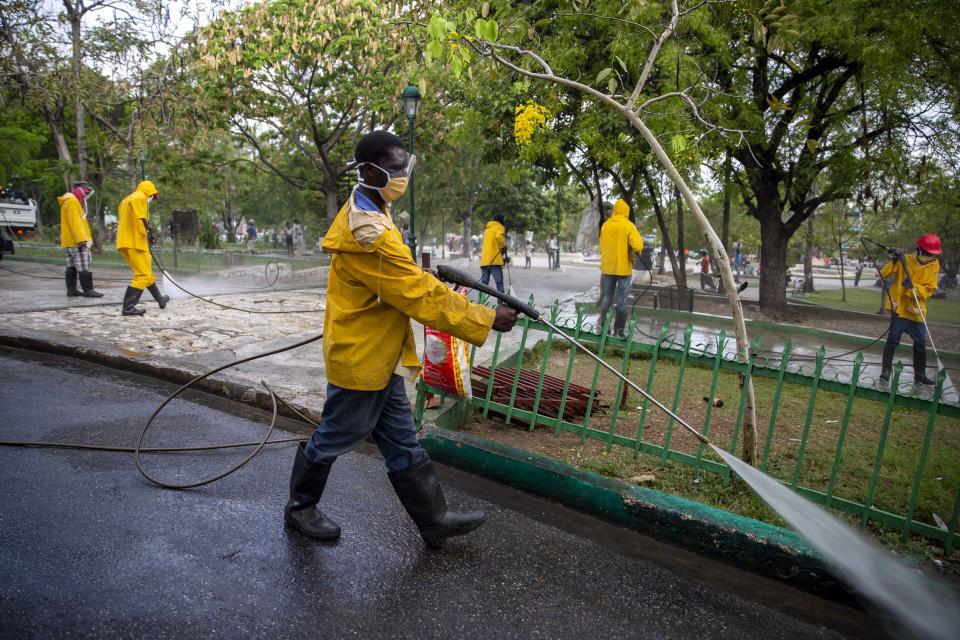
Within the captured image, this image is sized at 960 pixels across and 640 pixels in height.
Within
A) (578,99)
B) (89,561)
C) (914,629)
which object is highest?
(578,99)

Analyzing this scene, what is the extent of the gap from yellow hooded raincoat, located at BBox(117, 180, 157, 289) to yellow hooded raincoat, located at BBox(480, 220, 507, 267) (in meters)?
5.54

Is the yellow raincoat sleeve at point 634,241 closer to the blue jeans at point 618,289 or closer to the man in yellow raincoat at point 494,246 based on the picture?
the blue jeans at point 618,289

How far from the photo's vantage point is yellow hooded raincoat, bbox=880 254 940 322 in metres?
7.00

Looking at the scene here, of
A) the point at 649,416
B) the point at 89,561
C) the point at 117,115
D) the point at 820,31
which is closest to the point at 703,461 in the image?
the point at 649,416

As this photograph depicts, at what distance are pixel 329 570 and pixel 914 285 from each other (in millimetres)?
7440

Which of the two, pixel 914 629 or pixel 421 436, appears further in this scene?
pixel 421 436

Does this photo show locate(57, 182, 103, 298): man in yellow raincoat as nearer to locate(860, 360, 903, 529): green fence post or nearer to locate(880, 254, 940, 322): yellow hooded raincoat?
locate(860, 360, 903, 529): green fence post

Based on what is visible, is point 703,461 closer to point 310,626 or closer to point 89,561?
point 310,626

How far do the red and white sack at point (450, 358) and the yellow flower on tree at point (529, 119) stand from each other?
250 inches

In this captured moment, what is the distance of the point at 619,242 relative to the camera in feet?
29.4

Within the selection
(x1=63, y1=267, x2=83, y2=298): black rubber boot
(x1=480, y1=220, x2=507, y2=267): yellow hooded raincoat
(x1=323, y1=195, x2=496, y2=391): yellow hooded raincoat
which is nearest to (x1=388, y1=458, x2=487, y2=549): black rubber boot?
(x1=323, y1=195, x2=496, y2=391): yellow hooded raincoat

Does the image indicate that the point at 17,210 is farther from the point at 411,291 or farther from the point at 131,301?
the point at 411,291

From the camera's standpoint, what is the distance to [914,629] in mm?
2340

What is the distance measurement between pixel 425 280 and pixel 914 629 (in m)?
2.43
